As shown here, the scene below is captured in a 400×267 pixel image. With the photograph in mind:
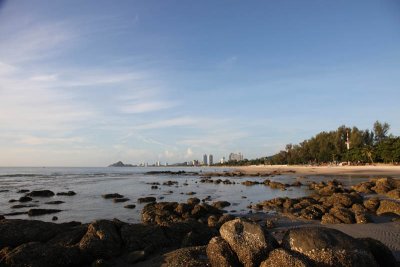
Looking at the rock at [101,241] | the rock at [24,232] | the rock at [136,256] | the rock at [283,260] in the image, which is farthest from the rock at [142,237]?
the rock at [283,260]

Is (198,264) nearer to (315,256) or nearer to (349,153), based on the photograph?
(315,256)

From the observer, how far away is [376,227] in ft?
45.8

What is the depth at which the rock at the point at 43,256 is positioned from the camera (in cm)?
905

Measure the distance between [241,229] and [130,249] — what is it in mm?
4389

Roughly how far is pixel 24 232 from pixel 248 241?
26.3 ft

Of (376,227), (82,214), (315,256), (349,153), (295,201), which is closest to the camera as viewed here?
(315,256)

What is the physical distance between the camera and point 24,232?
11352mm

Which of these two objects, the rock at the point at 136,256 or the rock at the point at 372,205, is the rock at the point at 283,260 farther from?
the rock at the point at 372,205

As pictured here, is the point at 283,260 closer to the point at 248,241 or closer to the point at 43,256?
the point at 248,241

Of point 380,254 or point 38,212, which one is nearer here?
point 380,254

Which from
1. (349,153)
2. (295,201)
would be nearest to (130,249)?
(295,201)

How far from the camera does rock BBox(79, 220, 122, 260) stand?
1004 cm

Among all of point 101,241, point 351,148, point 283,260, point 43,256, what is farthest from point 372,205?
point 351,148

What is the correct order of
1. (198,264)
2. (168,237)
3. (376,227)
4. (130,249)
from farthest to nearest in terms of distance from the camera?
(376,227), (168,237), (130,249), (198,264)
